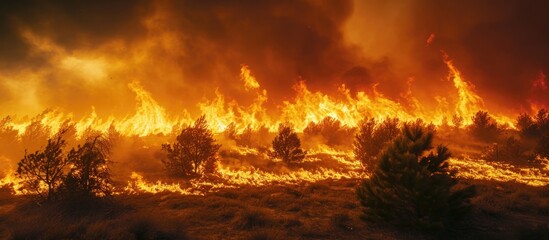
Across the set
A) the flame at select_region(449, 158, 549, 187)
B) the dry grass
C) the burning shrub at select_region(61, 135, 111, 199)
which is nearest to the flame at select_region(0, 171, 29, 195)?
the dry grass

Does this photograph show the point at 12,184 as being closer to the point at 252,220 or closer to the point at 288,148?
the point at 252,220

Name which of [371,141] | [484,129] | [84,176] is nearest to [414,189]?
[84,176]

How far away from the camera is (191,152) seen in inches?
1480

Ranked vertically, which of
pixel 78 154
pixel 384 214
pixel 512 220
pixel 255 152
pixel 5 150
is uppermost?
pixel 5 150

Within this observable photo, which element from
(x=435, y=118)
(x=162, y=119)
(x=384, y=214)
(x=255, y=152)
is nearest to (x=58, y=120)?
(x=162, y=119)

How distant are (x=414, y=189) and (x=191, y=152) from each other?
2912 centimetres

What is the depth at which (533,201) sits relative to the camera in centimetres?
2200

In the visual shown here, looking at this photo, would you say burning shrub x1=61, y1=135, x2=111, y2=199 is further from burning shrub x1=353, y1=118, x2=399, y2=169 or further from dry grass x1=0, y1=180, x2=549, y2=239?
burning shrub x1=353, y1=118, x2=399, y2=169

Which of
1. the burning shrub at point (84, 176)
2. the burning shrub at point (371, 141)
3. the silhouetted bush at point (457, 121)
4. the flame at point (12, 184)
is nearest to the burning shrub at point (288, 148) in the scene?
the burning shrub at point (371, 141)

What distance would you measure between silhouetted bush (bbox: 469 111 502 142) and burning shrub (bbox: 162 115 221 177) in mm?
58066

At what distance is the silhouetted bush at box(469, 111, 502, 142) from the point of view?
2549 inches

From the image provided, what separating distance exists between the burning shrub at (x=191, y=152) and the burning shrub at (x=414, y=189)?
1004 inches

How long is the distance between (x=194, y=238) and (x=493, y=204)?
20.1 metres

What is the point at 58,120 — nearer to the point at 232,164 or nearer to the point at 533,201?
the point at 232,164
